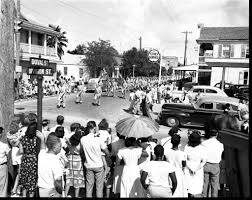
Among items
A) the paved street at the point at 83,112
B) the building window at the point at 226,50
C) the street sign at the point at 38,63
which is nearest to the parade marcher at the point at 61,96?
the paved street at the point at 83,112

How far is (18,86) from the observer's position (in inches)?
840

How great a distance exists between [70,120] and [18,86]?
25.7 feet

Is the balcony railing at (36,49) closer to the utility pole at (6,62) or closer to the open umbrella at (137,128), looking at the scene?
the utility pole at (6,62)

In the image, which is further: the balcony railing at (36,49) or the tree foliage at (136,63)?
the tree foliage at (136,63)

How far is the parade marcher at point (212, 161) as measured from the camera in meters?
5.59

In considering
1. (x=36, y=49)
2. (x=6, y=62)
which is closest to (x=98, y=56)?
(x=36, y=49)

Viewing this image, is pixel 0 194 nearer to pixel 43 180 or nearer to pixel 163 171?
pixel 43 180

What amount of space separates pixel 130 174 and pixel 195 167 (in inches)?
46.4

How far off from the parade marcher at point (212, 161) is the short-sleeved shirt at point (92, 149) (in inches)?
74.2

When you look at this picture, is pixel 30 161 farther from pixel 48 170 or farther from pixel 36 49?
pixel 36 49

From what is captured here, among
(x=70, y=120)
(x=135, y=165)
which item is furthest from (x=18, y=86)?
(x=135, y=165)

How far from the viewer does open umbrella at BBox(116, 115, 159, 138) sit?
18.1ft

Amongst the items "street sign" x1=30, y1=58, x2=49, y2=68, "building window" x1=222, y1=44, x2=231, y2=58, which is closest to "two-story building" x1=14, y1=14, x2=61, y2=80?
"building window" x1=222, y1=44, x2=231, y2=58

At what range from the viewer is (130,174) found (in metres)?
4.98
